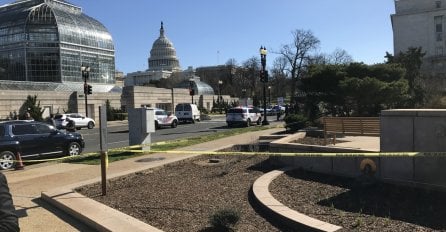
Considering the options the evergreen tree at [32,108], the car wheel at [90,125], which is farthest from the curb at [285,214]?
the evergreen tree at [32,108]

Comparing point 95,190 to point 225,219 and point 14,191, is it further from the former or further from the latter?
point 225,219

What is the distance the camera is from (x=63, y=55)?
8119cm

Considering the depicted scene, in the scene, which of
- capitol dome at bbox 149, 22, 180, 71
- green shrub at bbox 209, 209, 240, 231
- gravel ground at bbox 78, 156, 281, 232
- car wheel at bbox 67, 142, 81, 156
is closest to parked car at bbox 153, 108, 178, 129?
car wheel at bbox 67, 142, 81, 156

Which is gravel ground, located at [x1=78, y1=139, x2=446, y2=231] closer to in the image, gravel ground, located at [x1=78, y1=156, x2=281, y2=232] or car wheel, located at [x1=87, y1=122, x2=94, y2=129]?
gravel ground, located at [x1=78, y1=156, x2=281, y2=232]

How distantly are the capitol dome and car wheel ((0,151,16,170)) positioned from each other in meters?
160

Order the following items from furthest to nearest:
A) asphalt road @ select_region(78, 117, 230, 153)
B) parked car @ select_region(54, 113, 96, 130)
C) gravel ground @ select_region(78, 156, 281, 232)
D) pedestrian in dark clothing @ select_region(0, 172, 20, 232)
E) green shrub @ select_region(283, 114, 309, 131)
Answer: parked car @ select_region(54, 113, 96, 130) < asphalt road @ select_region(78, 117, 230, 153) < green shrub @ select_region(283, 114, 309, 131) < gravel ground @ select_region(78, 156, 281, 232) < pedestrian in dark clothing @ select_region(0, 172, 20, 232)

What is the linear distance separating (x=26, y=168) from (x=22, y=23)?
69646mm

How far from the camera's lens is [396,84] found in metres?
22.1

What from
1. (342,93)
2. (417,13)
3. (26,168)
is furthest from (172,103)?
(417,13)

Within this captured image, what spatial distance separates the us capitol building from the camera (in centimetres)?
6800

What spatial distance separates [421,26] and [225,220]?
411ft

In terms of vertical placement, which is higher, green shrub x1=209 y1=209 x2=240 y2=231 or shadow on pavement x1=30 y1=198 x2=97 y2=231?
green shrub x1=209 y1=209 x2=240 y2=231

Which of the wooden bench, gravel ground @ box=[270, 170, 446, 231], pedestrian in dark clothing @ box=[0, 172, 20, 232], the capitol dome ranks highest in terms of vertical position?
the capitol dome

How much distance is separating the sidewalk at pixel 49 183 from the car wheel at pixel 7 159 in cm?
83
